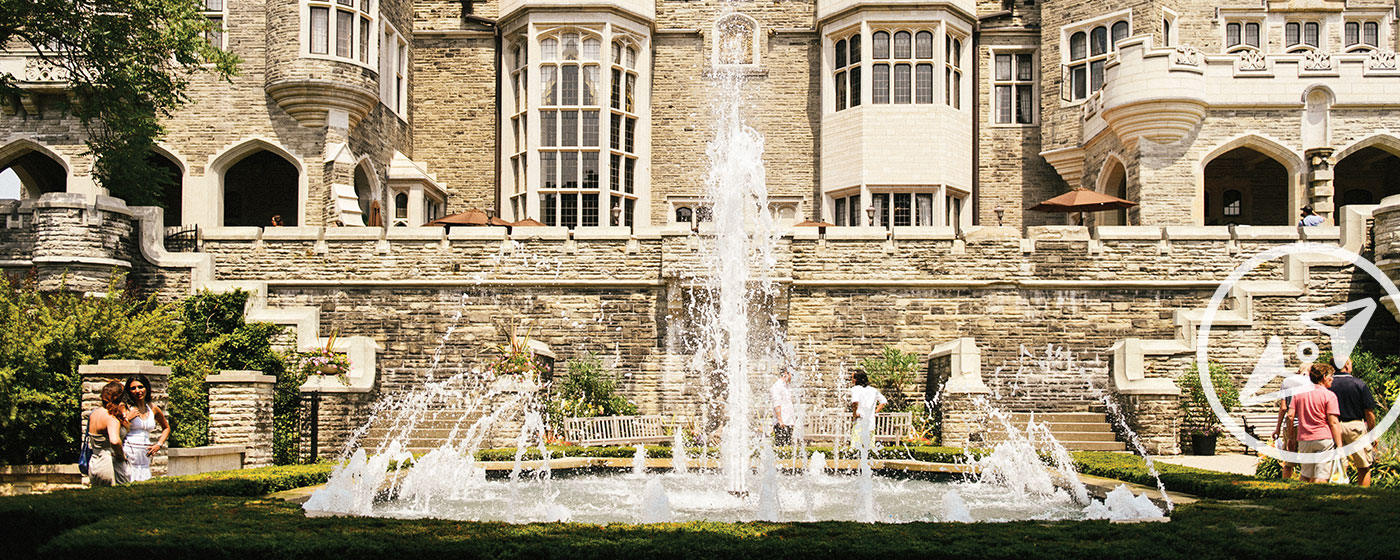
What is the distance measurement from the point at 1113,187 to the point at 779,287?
970cm

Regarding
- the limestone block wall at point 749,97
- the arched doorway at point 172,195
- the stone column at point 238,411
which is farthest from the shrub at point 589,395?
the arched doorway at point 172,195

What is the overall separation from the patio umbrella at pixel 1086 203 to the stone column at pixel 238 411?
15.6 metres

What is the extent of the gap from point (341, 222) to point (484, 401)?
24.0 feet

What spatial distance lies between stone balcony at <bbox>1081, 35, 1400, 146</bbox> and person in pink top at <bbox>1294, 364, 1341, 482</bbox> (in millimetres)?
12946

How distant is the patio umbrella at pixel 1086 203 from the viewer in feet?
74.9

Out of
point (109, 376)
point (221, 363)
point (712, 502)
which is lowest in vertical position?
point (712, 502)

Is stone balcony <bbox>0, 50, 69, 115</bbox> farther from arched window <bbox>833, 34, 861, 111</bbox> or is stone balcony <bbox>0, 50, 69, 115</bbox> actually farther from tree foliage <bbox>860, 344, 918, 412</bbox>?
tree foliage <bbox>860, 344, 918, 412</bbox>

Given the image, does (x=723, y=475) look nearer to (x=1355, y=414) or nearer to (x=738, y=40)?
(x=1355, y=414)

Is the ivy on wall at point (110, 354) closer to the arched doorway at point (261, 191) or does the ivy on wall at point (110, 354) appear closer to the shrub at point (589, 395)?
the shrub at point (589, 395)

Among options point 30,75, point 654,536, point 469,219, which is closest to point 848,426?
point 469,219

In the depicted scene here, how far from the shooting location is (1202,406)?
18125 mm

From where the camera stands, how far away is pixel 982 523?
8.05 metres

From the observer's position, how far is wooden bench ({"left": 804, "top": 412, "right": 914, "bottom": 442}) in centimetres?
1770

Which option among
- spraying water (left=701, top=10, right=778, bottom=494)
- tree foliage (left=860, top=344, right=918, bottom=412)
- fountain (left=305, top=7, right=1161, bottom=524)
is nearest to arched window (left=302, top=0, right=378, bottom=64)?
fountain (left=305, top=7, right=1161, bottom=524)
